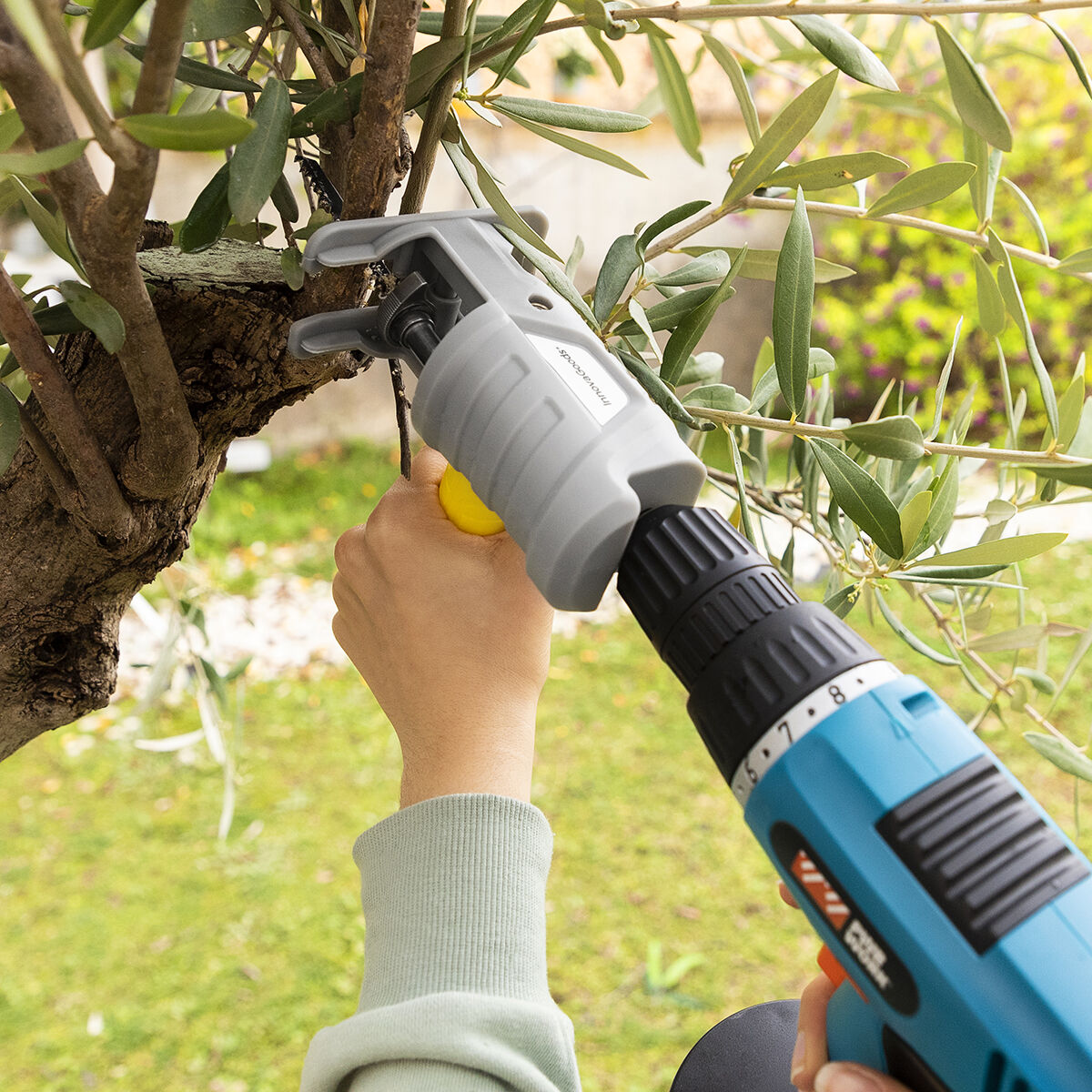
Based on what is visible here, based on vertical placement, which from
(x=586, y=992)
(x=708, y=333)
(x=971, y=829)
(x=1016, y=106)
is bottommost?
(x=586, y=992)

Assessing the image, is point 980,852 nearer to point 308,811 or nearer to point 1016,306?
point 1016,306

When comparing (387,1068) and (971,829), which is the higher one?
(971,829)

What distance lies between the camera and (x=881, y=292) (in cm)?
381

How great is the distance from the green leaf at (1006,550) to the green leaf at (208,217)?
46 centimetres

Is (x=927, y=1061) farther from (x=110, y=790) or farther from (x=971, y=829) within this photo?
(x=110, y=790)

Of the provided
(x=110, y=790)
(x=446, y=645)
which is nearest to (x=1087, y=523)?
(x=110, y=790)

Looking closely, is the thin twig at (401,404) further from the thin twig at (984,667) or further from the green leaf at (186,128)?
the thin twig at (984,667)

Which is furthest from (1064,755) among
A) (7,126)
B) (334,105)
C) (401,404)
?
(7,126)

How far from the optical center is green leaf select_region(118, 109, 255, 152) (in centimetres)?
36

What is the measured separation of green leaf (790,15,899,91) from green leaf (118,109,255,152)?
1.10 ft

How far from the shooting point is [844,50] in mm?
544

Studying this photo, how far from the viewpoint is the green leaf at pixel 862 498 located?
590 mm

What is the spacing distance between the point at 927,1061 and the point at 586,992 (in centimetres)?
163

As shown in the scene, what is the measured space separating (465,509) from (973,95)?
15.1 inches
